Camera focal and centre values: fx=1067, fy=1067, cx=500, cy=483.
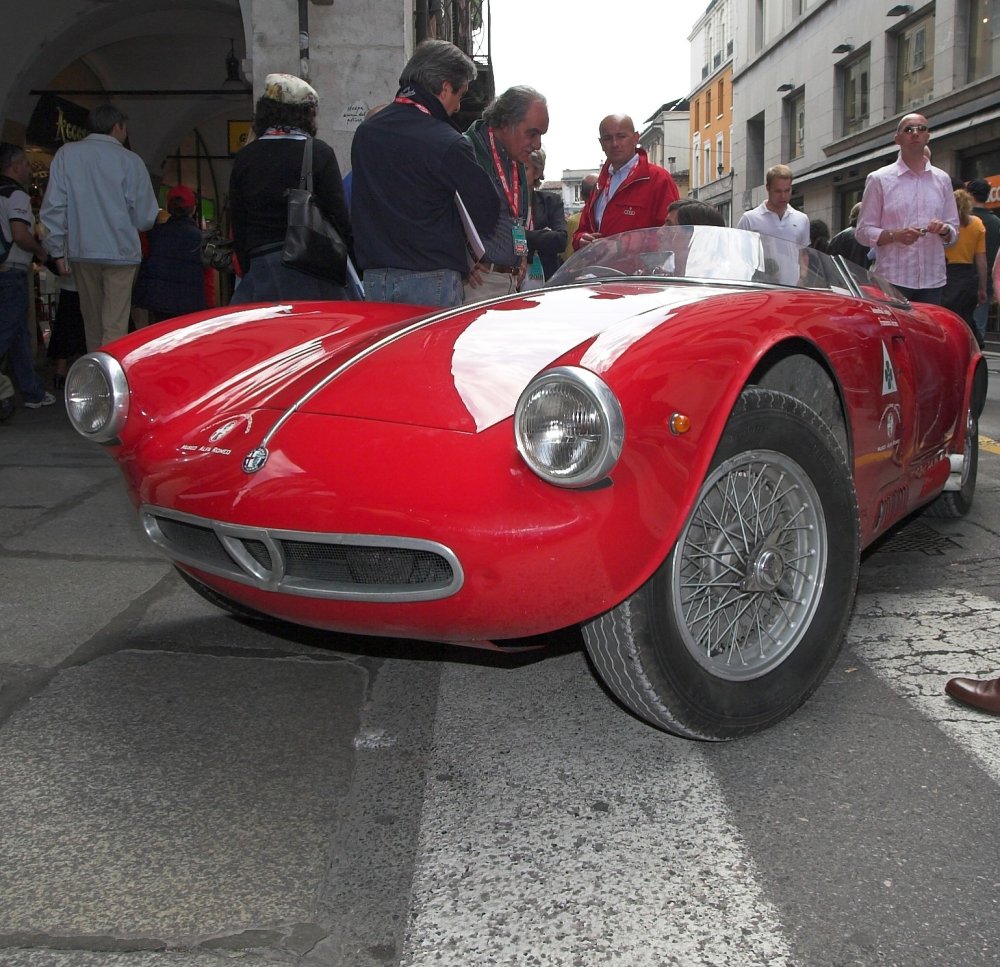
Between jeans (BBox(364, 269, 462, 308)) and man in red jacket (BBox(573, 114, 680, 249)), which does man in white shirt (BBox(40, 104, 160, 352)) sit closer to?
man in red jacket (BBox(573, 114, 680, 249))

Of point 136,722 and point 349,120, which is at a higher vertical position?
point 349,120

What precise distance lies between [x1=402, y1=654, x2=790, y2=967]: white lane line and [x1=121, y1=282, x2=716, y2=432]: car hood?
688 millimetres

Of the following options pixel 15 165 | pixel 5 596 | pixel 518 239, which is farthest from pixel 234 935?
pixel 15 165

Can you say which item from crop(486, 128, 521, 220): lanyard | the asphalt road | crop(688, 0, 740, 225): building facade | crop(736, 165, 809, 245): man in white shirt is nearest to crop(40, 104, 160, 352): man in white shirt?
crop(486, 128, 521, 220): lanyard

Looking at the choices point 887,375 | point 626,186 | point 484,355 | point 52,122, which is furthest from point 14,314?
point 52,122

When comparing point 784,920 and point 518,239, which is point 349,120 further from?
point 784,920

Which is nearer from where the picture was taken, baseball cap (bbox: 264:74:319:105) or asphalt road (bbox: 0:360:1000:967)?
asphalt road (bbox: 0:360:1000:967)

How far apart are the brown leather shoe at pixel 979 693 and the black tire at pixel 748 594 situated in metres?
0.29

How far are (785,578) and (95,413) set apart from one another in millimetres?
1669

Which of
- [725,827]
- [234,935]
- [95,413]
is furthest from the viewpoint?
[95,413]

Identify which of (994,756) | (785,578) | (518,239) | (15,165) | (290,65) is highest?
(290,65)

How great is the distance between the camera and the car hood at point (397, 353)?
84.3 inches

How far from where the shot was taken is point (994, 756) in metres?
2.12

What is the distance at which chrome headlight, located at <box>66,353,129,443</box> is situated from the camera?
2.54 meters
